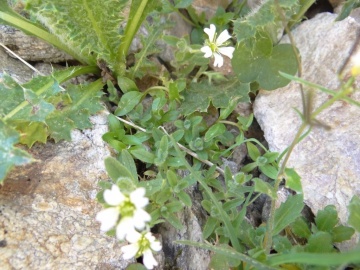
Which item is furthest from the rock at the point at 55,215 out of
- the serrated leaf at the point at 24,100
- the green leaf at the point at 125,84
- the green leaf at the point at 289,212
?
the green leaf at the point at 289,212

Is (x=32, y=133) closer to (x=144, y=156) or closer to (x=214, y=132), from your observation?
(x=144, y=156)

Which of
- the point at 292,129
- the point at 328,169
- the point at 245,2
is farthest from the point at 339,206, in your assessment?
the point at 245,2

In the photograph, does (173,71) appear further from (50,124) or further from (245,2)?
(50,124)

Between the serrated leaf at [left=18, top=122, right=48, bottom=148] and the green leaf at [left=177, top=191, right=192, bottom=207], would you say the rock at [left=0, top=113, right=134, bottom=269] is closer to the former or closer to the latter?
the serrated leaf at [left=18, top=122, right=48, bottom=148]

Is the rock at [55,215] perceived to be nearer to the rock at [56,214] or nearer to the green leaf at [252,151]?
the rock at [56,214]

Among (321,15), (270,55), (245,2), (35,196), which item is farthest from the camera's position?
(245,2)

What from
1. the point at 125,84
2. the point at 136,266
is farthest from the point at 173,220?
the point at 125,84

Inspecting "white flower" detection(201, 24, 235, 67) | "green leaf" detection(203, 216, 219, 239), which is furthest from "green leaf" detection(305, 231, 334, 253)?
"white flower" detection(201, 24, 235, 67)
